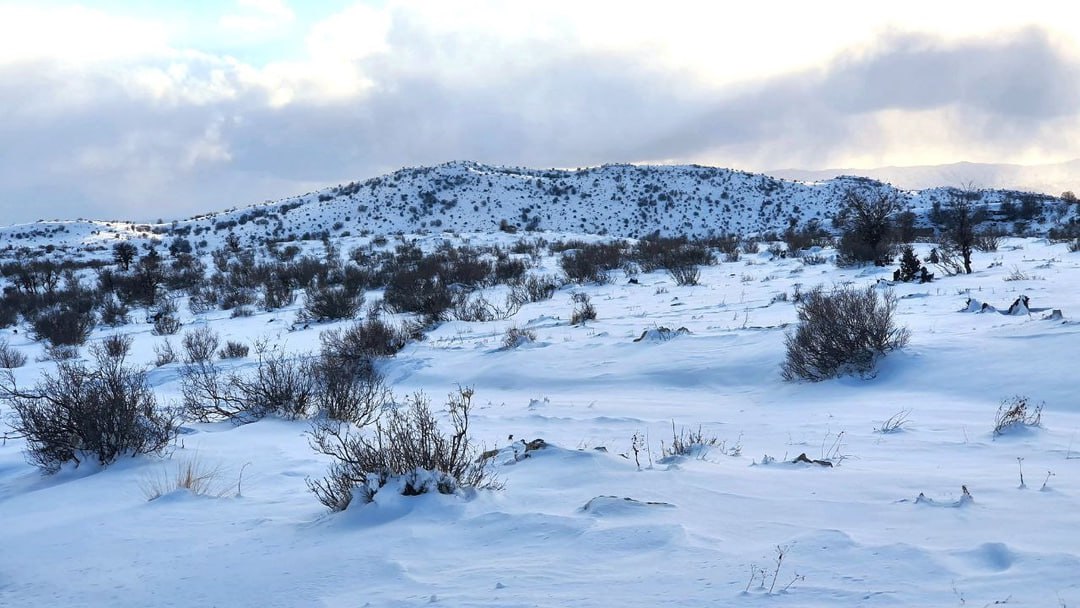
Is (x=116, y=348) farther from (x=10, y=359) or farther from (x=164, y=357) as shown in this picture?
(x=10, y=359)

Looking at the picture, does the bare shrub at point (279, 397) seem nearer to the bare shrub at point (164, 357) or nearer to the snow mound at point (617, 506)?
the snow mound at point (617, 506)

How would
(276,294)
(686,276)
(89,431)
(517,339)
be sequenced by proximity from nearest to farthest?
(89,431) → (517,339) → (686,276) → (276,294)

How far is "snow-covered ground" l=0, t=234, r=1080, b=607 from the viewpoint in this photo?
2.75m

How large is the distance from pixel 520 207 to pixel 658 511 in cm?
5787

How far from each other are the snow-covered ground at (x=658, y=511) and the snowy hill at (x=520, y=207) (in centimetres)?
4223

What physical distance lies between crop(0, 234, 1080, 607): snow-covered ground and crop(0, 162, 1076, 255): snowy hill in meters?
42.2

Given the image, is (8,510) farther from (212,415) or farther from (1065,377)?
(1065,377)

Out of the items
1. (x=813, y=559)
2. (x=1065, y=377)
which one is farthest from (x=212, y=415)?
(x=1065, y=377)

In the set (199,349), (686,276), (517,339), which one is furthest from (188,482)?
(686,276)

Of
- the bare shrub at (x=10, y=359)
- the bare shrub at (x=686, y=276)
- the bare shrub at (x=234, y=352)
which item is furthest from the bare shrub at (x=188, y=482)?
the bare shrub at (x=686, y=276)

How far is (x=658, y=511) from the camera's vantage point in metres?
3.59

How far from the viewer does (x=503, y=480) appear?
4543 mm

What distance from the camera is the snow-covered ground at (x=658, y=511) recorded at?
9.04 ft

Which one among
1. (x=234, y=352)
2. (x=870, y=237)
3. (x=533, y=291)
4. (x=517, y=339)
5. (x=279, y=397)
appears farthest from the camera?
(x=870, y=237)
